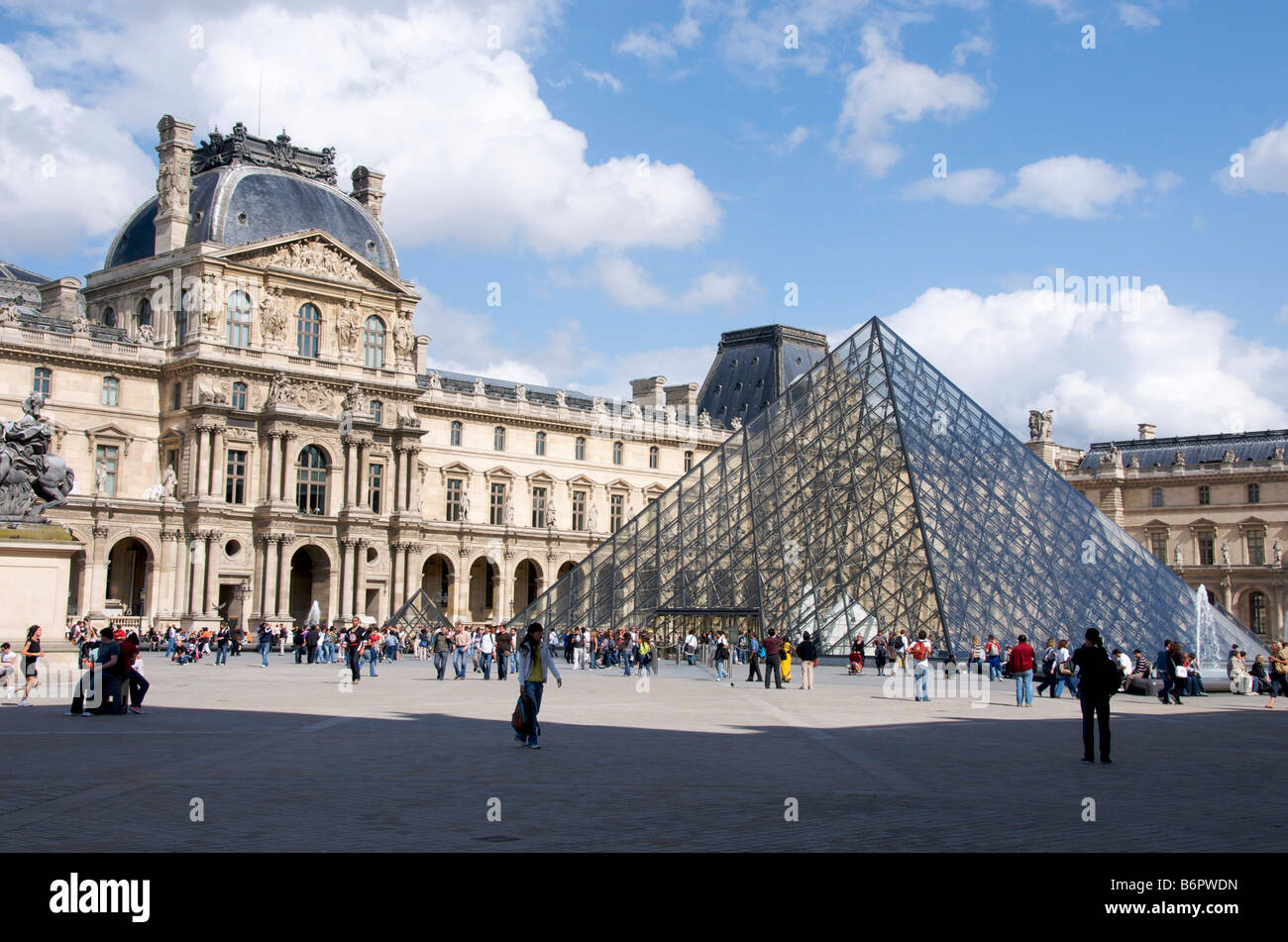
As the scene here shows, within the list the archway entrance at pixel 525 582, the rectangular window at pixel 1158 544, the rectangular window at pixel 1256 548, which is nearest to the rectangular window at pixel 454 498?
the archway entrance at pixel 525 582

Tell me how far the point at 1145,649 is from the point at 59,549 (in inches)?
927

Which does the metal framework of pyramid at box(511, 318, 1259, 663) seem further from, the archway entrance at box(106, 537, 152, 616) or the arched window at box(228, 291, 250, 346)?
the arched window at box(228, 291, 250, 346)

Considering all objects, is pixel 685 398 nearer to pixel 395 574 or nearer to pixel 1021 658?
pixel 395 574

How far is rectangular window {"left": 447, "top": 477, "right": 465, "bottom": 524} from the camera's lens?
2349 inches

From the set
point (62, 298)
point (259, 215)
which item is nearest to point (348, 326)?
point (259, 215)

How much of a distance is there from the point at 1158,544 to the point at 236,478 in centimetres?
5073

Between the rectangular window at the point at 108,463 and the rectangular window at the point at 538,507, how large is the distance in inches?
781

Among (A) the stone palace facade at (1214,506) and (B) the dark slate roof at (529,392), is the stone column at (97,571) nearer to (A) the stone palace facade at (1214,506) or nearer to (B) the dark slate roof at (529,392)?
(B) the dark slate roof at (529,392)

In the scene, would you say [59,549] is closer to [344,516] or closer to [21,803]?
[21,803]

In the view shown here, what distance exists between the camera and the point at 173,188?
50.9 m

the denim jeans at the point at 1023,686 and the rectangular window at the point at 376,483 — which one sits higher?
the rectangular window at the point at 376,483

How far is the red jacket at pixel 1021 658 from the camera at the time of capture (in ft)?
64.5

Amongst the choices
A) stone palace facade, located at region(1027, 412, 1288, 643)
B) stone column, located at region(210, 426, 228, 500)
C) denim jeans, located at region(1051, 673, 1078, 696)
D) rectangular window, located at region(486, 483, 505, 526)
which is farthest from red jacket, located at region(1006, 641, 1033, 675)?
stone palace facade, located at region(1027, 412, 1288, 643)
